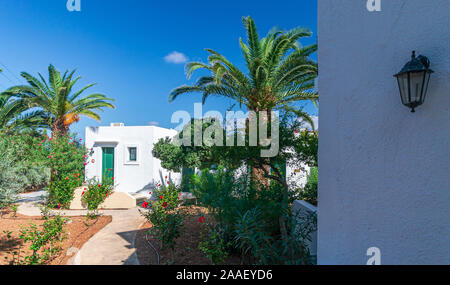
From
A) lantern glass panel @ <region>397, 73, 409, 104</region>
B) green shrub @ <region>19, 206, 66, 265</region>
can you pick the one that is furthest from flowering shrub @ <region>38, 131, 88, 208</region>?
lantern glass panel @ <region>397, 73, 409, 104</region>

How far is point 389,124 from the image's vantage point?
2.49 m

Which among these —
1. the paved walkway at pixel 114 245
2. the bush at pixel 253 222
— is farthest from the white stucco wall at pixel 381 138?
the paved walkway at pixel 114 245

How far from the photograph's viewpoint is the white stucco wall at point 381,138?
2234 millimetres

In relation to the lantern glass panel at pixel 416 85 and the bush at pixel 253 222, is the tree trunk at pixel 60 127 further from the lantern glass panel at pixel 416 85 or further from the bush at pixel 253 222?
the lantern glass panel at pixel 416 85

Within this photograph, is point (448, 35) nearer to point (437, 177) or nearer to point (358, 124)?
point (358, 124)

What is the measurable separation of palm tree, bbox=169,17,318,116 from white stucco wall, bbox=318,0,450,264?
17.6ft

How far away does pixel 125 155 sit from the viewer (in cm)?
1447

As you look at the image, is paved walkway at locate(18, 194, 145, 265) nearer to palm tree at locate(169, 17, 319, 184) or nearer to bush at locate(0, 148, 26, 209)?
bush at locate(0, 148, 26, 209)

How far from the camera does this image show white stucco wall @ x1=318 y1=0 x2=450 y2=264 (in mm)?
2234

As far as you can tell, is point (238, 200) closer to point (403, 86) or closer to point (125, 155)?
point (403, 86)

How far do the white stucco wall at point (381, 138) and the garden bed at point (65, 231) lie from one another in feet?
18.5

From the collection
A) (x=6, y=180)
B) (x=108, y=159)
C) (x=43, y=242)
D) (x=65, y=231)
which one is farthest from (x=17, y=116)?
(x=43, y=242)

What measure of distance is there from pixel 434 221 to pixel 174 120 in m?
11.1

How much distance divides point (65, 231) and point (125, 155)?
796cm
